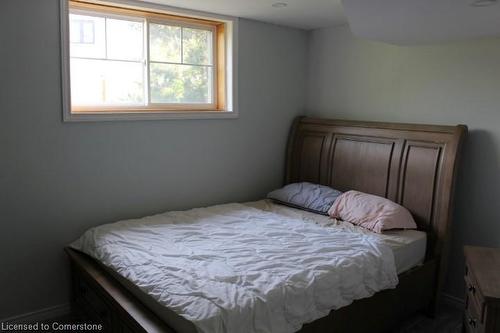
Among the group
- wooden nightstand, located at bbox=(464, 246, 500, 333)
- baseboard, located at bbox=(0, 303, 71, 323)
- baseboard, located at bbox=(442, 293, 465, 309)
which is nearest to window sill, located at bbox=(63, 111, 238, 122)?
baseboard, located at bbox=(0, 303, 71, 323)

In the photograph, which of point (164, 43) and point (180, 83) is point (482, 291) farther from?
point (164, 43)

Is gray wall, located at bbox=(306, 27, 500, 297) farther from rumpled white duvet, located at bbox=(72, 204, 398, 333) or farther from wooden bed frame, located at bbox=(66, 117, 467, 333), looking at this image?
rumpled white duvet, located at bbox=(72, 204, 398, 333)

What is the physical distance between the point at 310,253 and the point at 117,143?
1577 millimetres

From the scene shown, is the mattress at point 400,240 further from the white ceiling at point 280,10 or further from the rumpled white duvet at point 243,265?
the white ceiling at point 280,10

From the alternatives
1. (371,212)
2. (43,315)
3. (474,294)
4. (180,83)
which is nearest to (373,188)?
(371,212)

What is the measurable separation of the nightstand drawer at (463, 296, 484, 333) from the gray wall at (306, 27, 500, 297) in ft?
2.65

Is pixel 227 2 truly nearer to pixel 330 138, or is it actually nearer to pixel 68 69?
pixel 68 69

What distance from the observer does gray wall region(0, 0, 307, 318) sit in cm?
271

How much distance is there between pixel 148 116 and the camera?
3.23 metres

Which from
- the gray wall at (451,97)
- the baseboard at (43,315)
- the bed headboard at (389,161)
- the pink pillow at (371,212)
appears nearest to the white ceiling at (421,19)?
the gray wall at (451,97)

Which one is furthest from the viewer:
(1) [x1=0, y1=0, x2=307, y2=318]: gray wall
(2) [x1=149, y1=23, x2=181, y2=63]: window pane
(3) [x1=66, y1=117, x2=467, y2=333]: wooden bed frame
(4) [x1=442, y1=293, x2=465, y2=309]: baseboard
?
(2) [x1=149, y1=23, x2=181, y2=63]: window pane

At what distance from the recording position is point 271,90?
157 inches

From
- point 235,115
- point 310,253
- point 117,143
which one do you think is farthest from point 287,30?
point 310,253

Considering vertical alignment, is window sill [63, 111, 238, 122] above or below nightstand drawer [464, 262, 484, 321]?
above
